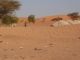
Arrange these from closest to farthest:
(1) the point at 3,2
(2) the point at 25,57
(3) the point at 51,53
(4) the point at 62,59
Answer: (4) the point at 62,59
(2) the point at 25,57
(3) the point at 51,53
(1) the point at 3,2

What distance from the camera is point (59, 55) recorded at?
14.0 metres

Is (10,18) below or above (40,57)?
above

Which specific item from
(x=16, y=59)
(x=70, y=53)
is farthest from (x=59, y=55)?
(x=16, y=59)

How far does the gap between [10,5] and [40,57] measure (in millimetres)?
11650

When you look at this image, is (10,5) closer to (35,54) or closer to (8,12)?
(8,12)

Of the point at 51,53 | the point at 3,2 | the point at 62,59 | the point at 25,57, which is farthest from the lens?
the point at 3,2

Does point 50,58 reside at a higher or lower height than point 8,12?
lower

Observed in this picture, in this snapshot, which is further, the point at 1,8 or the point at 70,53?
the point at 1,8

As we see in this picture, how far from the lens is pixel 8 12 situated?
24.9 m

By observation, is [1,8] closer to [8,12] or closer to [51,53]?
[8,12]

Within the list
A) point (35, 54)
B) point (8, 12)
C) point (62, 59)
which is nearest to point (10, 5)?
point (8, 12)

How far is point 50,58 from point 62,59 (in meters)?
0.67

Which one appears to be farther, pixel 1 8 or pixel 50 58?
pixel 1 8

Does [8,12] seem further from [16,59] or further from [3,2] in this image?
[16,59]
